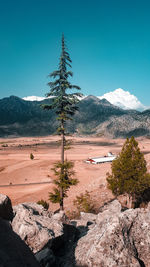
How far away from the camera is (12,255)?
3.04 metres

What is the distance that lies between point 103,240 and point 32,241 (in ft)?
9.98

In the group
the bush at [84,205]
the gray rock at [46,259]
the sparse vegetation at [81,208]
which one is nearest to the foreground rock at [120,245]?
the gray rock at [46,259]

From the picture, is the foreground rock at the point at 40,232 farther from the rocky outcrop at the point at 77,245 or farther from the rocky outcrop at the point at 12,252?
the rocky outcrop at the point at 12,252

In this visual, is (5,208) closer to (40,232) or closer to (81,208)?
(40,232)

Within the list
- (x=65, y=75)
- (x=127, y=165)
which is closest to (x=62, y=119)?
(x=65, y=75)

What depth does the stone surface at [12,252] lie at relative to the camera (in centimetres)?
284

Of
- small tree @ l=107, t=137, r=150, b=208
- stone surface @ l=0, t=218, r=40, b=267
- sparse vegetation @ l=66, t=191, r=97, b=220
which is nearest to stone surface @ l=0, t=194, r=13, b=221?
stone surface @ l=0, t=218, r=40, b=267

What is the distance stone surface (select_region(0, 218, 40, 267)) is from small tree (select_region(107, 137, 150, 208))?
13944mm

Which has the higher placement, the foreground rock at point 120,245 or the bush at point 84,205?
the foreground rock at point 120,245

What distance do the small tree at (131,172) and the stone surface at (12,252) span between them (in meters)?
13.9

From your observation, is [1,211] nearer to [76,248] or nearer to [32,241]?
[32,241]

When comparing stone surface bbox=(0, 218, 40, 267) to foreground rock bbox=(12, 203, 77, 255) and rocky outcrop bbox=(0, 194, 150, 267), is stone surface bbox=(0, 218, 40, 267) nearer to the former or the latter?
rocky outcrop bbox=(0, 194, 150, 267)

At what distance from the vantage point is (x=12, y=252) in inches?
124

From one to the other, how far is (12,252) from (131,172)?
14482 millimetres
